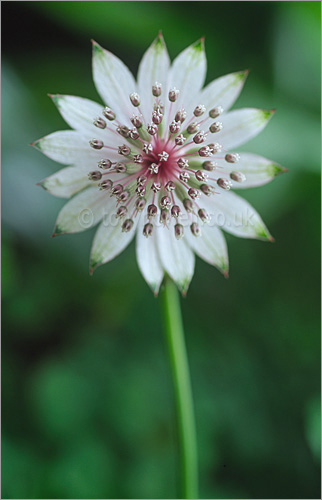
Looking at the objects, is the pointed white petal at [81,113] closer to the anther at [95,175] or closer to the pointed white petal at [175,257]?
the anther at [95,175]

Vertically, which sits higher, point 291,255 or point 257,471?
point 291,255

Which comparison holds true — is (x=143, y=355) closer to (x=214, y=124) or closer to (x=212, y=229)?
(x=212, y=229)

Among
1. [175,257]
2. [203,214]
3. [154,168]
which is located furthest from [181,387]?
[154,168]

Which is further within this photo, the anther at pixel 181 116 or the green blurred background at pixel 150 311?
the green blurred background at pixel 150 311

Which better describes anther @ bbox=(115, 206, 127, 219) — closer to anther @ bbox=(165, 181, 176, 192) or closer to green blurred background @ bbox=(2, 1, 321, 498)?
anther @ bbox=(165, 181, 176, 192)

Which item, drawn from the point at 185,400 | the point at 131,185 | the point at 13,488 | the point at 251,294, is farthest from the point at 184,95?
the point at 13,488

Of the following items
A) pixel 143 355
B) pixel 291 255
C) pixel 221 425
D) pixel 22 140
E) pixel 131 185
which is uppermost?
pixel 22 140

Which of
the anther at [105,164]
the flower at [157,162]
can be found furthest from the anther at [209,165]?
the anther at [105,164]

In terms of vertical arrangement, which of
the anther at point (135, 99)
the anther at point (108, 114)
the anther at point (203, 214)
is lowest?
the anther at point (203, 214)
